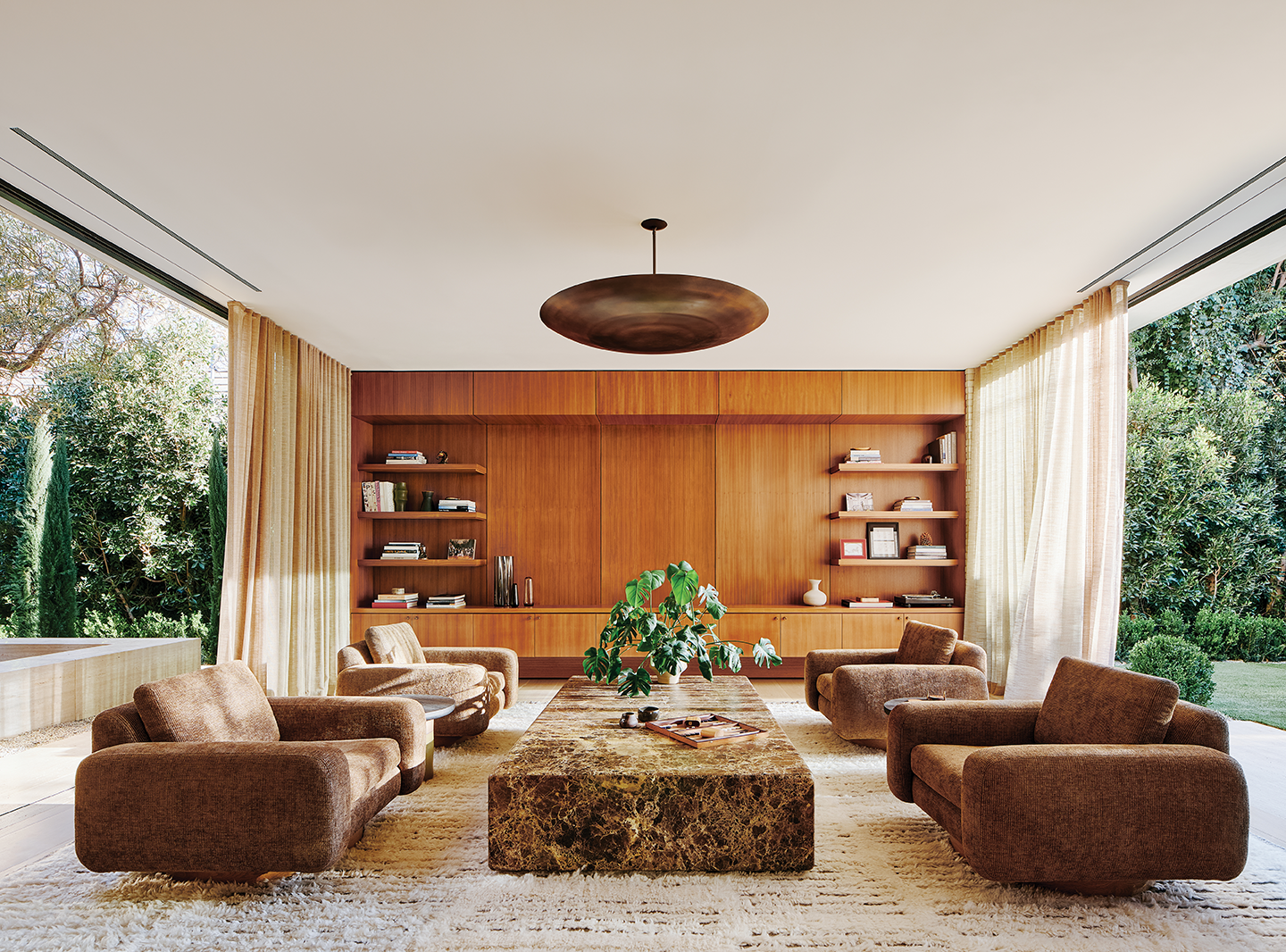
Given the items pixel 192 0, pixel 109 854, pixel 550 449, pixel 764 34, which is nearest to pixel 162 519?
pixel 550 449

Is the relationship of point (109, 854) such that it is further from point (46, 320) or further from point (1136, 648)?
point (46, 320)

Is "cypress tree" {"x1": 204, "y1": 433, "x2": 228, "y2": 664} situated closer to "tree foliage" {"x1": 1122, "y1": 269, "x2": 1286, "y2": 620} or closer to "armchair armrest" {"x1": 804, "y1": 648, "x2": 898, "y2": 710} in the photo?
"armchair armrest" {"x1": 804, "y1": 648, "x2": 898, "y2": 710}

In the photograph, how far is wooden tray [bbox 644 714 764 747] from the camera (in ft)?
10.1

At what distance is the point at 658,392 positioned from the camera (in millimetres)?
6426

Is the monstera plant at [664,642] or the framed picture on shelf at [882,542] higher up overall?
the framed picture on shelf at [882,542]

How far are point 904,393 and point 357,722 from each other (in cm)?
498

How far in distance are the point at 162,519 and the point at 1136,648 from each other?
8.90 m

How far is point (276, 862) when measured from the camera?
7.84 feet

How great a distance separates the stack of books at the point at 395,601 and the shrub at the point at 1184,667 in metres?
5.51

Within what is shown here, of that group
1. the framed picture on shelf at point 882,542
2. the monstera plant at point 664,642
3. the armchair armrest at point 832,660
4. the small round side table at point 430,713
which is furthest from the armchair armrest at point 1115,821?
the framed picture on shelf at point 882,542

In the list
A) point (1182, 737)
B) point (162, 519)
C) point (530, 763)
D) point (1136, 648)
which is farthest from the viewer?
point (162, 519)

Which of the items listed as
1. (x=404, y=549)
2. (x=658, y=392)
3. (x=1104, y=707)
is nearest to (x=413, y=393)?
(x=404, y=549)

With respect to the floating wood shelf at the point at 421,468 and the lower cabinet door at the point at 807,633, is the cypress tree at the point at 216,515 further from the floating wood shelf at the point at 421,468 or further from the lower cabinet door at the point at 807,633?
the lower cabinet door at the point at 807,633

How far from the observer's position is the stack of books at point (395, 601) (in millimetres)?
6586
